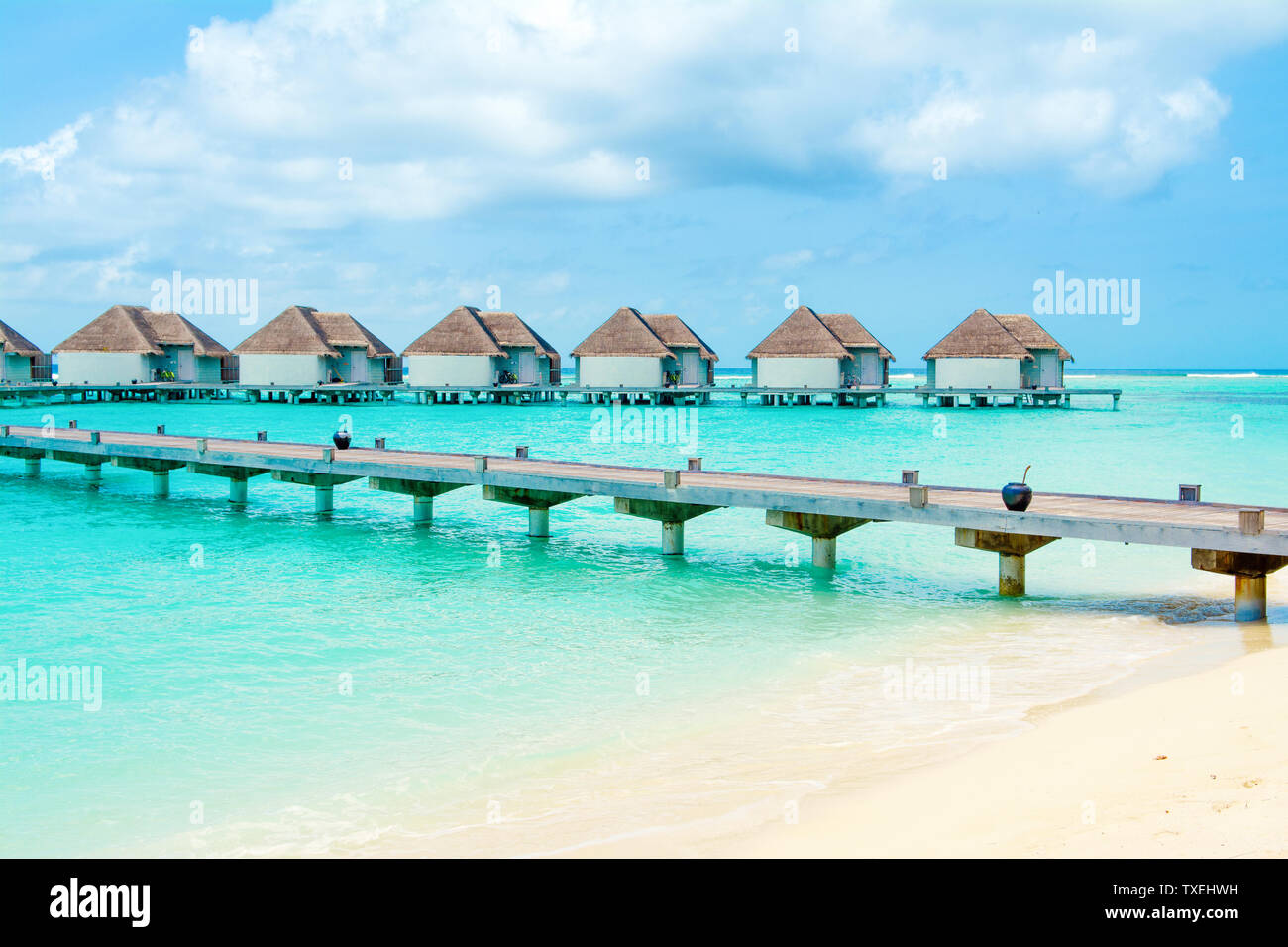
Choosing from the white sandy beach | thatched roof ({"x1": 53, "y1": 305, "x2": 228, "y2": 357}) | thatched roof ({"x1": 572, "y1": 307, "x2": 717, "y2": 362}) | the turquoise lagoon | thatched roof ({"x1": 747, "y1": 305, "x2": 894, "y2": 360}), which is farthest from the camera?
thatched roof ({"x1": 53, "y1": 305, "x2": 228, "y2": 357})

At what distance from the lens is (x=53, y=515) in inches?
811

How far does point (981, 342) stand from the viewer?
6178 centimetres

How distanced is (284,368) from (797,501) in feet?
214

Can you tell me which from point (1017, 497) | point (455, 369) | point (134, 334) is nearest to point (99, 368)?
point (134, 334)

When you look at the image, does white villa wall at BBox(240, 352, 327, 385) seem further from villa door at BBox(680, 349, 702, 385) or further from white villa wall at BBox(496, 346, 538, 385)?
villa door at BBox(680, 349, 702, 385)

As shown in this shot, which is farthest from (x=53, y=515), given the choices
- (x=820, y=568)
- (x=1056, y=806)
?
(x=1056, y=806)

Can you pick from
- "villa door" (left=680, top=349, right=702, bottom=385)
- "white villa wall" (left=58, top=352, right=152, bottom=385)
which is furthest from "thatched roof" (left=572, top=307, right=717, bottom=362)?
"white villa wall" (left=58, top=352, right=152, bottom=385)

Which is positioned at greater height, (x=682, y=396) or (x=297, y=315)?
(x=297, y=315)

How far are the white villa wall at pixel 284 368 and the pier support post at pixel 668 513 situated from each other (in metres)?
61.3

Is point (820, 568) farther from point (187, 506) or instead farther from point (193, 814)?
point (187, 506)

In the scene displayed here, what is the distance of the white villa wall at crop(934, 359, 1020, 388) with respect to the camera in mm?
62000

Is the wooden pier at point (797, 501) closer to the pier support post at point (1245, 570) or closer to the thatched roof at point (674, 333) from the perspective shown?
the pier support post at point (1245, 570)

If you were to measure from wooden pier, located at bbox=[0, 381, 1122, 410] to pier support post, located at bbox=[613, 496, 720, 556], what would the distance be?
5090 cm
